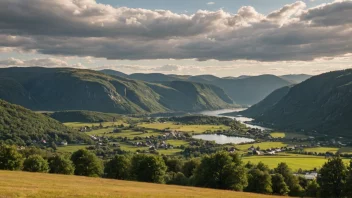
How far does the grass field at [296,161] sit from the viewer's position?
162 m

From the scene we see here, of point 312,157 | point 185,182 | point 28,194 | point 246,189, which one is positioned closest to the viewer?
point 28,194

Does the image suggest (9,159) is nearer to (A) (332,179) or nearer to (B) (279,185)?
(B) (279,185)

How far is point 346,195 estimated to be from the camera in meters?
75.5

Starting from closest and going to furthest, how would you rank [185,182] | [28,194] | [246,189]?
[28,194] < [246,189] < [185,182]

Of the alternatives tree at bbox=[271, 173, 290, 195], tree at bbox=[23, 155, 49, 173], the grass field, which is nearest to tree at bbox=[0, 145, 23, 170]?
tree at bbox=[23, 155, 49, 173]

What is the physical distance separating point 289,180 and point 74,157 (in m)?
68.7

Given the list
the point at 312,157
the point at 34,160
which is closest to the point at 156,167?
the point at 34,160

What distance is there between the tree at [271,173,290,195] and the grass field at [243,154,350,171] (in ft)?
210

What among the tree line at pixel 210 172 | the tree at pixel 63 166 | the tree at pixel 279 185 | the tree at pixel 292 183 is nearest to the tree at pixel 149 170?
the tree line at pixel 210 172

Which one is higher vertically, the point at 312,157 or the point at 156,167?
the point at 156,167

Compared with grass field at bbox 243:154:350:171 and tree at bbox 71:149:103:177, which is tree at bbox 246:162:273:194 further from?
grass field at bbox 243:154:350:171

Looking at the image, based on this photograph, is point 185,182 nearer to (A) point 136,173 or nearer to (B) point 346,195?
(A) point 136,173

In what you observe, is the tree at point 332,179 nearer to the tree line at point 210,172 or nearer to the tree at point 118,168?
the tree line at point 210,172

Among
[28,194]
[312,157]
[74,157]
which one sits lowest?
[312,157]
